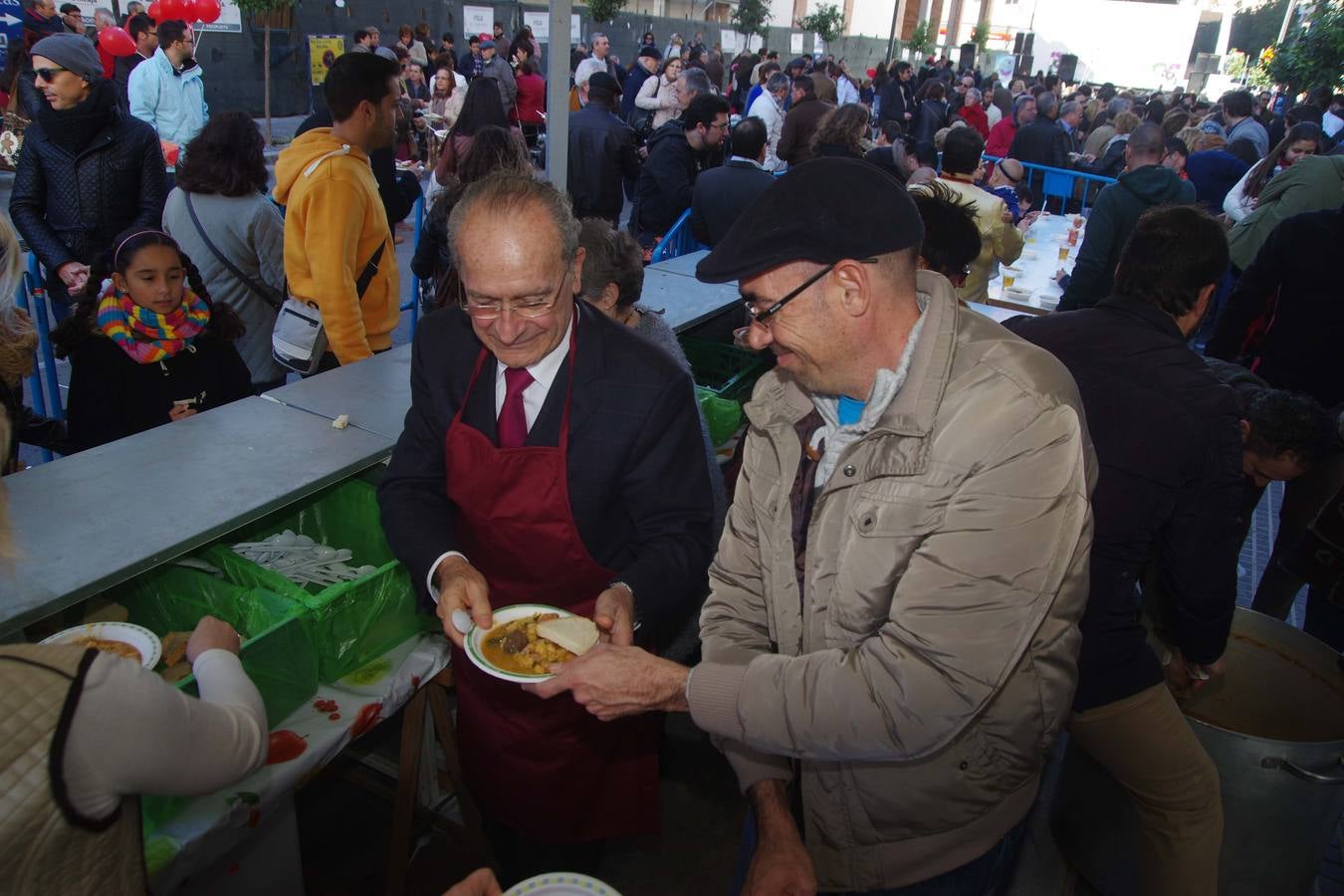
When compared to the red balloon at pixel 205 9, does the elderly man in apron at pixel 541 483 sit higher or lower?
lower

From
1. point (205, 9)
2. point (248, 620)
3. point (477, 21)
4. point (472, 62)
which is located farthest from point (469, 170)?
point (477, 21)

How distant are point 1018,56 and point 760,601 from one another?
36773mm

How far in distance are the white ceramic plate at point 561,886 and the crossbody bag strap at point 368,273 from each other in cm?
301

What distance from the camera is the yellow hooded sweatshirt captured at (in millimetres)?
3574

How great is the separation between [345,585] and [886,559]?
140cm

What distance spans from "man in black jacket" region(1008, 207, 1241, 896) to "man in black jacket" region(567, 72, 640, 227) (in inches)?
217

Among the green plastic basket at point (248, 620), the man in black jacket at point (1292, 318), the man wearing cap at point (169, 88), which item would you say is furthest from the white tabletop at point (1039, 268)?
the man wearing cap at point (169, 88)

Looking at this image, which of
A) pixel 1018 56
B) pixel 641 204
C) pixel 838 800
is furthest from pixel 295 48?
pixel 1018 56

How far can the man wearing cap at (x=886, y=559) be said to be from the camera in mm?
1396

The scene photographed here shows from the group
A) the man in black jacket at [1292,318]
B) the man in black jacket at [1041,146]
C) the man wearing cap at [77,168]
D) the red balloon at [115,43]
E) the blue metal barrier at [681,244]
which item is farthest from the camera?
the man in black jacket at [1041,146]

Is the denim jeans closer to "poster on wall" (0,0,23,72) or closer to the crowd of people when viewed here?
the crowd of people

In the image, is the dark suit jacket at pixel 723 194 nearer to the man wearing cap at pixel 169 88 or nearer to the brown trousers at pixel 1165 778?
the brown trousers at pixel 1165 778

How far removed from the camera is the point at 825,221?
144cm

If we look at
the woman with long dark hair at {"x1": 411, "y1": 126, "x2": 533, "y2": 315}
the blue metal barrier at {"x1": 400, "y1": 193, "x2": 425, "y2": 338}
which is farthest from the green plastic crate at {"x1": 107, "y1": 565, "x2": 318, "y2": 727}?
the blue metal barrier at {"x1": 400, "y1": 193, "x2": 425, "y2": 338}
